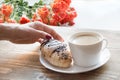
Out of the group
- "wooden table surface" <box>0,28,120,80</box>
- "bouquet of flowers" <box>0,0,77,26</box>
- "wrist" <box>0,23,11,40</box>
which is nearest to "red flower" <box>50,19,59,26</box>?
"bouquet of flowers" <box>0,0,77,26</box>

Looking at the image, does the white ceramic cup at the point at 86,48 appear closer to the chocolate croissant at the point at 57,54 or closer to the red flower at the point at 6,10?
the chocolate croissant at the point at 57,54

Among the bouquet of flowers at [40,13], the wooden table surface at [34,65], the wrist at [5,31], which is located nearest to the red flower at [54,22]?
the bouquet of flowers at [40,13]

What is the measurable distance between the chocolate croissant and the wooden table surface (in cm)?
3

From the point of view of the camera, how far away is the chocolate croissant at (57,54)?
67 centimetres

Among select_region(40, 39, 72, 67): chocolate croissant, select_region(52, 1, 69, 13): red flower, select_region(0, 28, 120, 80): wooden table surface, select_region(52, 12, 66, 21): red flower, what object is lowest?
select_region(0, 28, 120, 80): wooden table surface

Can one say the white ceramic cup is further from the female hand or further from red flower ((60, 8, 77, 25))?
red flower ((60, 8, 77, 25))

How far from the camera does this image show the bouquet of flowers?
1.00 meters

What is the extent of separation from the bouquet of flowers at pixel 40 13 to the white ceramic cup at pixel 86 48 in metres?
0.32

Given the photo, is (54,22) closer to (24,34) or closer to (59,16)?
(59,16)

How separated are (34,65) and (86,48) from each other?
0.18 m

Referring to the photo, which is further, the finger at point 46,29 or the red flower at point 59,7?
the red flower at point 59,7

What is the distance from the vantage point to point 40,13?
1001 mm

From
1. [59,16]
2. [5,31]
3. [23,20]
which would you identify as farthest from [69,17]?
[5,31]

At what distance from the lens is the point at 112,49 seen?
2.48ft
